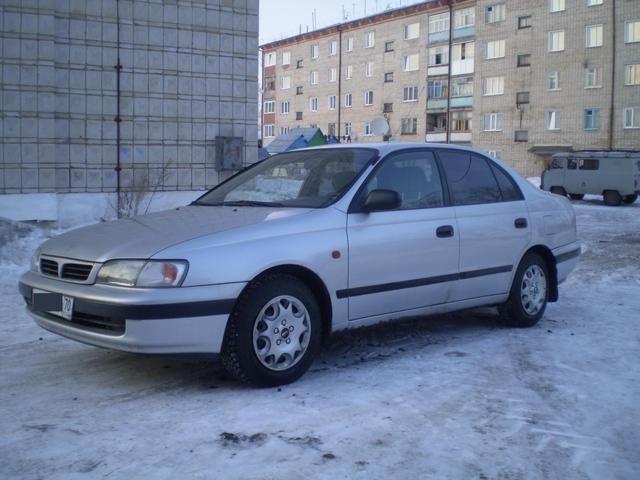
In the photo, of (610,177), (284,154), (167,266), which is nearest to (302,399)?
(167,266)

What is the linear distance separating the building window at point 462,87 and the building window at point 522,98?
3.76 metres

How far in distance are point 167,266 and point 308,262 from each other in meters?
0.91

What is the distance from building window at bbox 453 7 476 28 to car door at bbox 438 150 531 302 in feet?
144

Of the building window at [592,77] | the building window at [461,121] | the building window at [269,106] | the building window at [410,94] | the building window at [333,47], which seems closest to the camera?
the building window at [592,77]

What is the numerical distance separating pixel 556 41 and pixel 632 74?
5247mm

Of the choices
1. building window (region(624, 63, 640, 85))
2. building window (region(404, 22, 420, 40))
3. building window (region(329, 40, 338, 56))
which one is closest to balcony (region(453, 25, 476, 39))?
building window (region(404, 22, 420, 40))

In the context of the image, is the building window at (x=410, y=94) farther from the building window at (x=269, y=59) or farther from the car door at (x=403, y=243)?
the car door at (x=403, y=243)

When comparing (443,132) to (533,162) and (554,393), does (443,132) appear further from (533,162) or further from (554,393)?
(554,393)

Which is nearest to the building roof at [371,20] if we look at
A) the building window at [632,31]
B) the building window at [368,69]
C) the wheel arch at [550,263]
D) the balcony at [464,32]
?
the balcony at [464,32]

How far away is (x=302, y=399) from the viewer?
14.3ft

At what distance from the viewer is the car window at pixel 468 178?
234 inches

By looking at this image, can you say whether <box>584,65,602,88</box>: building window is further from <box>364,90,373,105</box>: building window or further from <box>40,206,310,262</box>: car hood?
<box>40,206,310,262</box>: car hood

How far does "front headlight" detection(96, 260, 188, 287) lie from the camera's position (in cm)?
421

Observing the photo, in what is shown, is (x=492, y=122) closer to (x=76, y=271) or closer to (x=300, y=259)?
(x=300, y=259)
